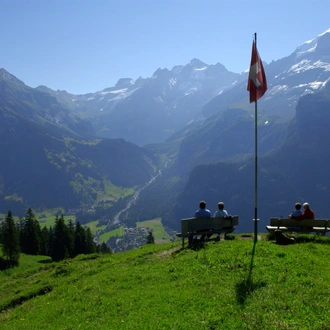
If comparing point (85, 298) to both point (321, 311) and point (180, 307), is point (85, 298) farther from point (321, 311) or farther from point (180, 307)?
point (321, 311)

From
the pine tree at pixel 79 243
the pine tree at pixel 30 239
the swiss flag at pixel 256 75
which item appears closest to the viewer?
the swiss flag at pixel 256 75

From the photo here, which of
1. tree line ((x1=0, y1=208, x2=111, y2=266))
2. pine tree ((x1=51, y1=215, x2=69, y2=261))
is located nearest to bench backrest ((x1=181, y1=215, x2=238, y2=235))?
tree line ((x1=0, y1=208, x2=111, y2=266))

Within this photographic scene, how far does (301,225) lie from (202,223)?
271 inches

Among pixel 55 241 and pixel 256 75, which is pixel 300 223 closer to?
pixel 256 75

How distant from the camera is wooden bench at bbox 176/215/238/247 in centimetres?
2395

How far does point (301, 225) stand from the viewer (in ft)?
78.1

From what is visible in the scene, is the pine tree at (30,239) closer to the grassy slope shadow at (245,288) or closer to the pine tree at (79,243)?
the pine tree at (79,243)

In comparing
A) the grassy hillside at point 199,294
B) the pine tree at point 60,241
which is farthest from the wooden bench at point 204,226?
the pine tree at point 60,241

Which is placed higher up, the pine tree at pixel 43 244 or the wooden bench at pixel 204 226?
the wooden bench at pixel 204 226

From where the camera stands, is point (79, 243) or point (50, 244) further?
point (79, 243)

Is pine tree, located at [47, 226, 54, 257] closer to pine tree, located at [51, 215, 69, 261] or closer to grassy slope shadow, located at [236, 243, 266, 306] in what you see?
pine tree, located at [51, 215, 69, 261]

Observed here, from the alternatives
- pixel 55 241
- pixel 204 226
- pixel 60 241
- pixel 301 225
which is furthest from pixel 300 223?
pixel 55 241

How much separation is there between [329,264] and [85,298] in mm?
12317

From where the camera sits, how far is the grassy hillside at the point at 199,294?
12.2 metres
